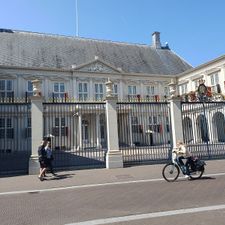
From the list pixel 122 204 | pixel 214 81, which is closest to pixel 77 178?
pixel 122 204

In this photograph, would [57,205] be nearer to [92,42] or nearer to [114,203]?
[114,203]

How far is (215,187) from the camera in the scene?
830 centimetres

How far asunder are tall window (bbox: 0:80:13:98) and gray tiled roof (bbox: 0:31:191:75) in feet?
6.40

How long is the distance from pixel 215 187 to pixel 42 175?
673cm

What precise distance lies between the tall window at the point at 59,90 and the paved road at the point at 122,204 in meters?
21.9

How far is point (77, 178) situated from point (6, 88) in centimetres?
2085

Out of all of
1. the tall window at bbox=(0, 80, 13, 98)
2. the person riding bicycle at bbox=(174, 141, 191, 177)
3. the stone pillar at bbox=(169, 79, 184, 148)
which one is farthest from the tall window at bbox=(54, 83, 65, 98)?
the person riding bicycle at bbox=(174, 141, 191, 177)

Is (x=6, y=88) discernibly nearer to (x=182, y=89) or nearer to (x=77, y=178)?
(x=77, y=178)

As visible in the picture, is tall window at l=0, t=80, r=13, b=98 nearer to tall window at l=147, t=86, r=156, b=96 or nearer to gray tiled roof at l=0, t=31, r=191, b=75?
gray tiled roof at l=0, t=31, r=191, b=75

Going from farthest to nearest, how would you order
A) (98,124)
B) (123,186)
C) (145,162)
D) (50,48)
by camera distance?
(50,48) < (98,124) < (145,162) < (123,186)

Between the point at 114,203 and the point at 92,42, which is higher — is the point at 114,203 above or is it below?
below

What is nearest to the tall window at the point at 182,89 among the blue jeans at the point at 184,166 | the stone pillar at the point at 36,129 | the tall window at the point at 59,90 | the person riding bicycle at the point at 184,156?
the tall window at the point at 59,90

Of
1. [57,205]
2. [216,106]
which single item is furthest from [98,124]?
[57,205]

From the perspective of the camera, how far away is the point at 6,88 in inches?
1137
